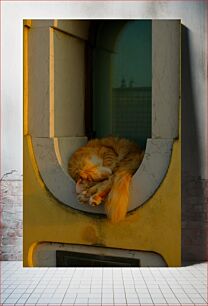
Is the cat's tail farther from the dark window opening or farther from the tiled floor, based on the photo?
the tiled floor

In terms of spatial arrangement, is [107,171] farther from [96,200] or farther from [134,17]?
[134,17]

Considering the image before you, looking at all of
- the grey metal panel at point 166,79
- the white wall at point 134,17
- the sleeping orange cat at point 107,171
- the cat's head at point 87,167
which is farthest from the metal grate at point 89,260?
the grey metal panel at point 166,79

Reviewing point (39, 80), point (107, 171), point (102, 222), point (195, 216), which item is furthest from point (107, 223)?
point (39, 80)

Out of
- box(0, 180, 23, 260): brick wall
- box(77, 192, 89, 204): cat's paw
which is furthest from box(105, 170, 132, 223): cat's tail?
box(0, 180, 23, 260): brick wall

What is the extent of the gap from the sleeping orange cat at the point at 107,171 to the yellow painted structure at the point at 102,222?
0.13m

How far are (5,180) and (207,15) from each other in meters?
2.02

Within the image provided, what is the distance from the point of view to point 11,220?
13.6ft

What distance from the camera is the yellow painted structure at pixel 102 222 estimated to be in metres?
3.85

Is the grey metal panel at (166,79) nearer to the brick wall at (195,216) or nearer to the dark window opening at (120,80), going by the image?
the dark window opening at (120,80)

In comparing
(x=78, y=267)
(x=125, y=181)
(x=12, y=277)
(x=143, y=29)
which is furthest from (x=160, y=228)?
(x=143, y=29)

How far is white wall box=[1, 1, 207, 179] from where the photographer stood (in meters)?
4.01

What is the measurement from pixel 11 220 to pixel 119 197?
0.92 metres

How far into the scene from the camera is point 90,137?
12.9 feet

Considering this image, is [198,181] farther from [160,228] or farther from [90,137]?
Result: [90,137]
